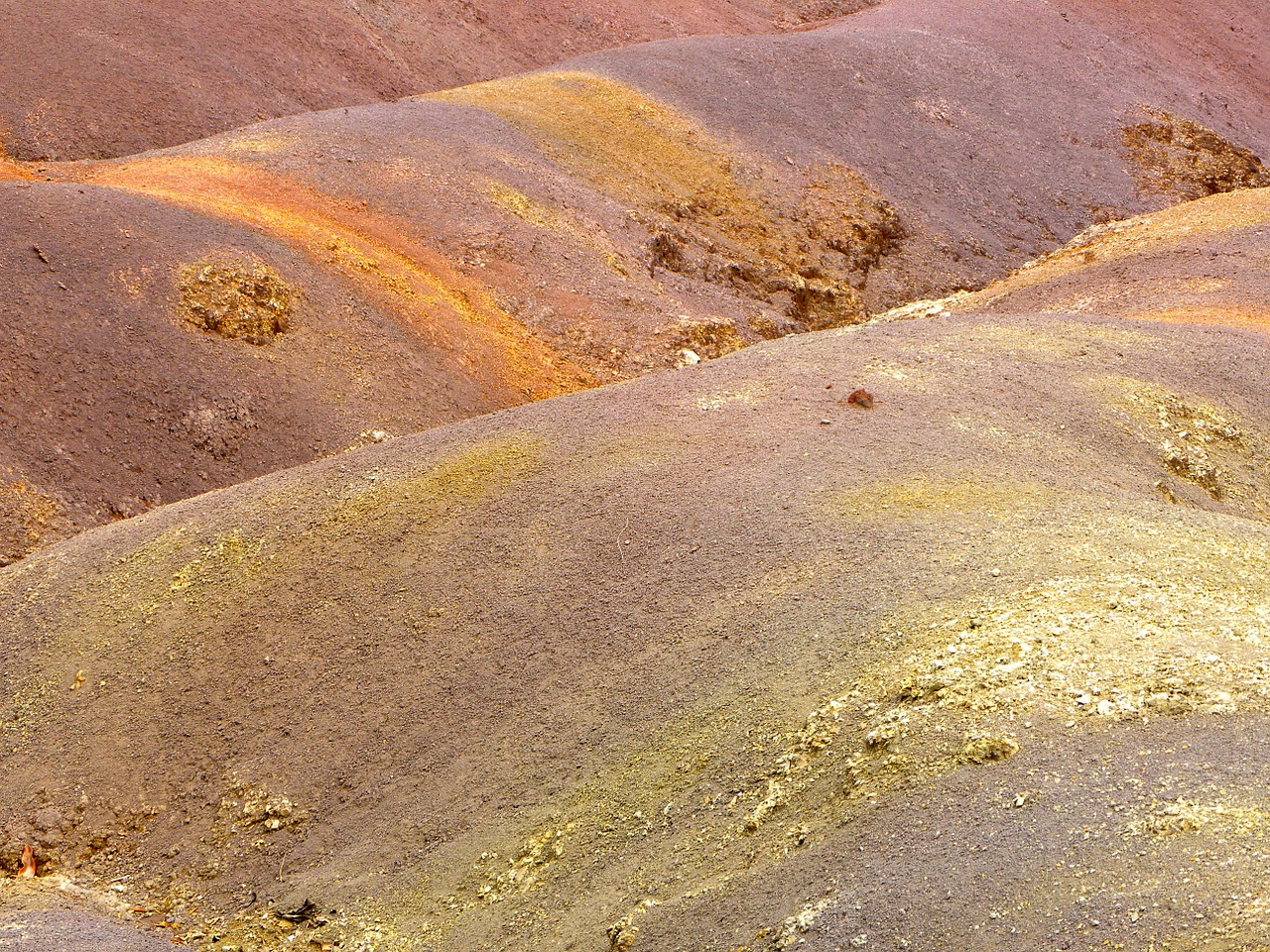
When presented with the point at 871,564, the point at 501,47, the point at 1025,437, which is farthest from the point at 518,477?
the point at 501,47

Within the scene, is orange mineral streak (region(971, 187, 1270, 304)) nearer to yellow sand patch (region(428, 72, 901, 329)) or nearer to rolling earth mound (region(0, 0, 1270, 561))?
rolling earth mound (region(0, 0, 1270, 561))

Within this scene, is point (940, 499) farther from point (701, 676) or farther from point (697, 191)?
point (697, 191)

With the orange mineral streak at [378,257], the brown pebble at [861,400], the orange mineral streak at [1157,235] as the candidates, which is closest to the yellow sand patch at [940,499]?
the brown pebble at [861,400]

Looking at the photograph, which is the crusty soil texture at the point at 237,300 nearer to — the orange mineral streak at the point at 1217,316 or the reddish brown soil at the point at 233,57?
the reddish brown soil at the point at 233,57

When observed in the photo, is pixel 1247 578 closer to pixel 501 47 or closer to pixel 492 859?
pixel 492 859

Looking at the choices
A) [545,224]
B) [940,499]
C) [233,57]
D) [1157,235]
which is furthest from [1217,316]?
[233,57]

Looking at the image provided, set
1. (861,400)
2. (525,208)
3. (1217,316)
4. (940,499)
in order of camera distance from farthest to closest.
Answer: (525,208), (1217,316), (861,400), (940,499)
